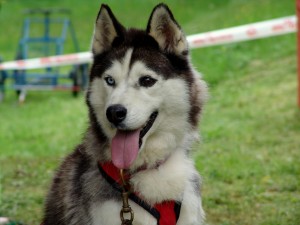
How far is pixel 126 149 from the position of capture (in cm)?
377

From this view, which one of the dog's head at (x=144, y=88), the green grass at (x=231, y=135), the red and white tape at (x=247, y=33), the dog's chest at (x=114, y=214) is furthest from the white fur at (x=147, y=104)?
the red and white tape at (x=247, y=33)

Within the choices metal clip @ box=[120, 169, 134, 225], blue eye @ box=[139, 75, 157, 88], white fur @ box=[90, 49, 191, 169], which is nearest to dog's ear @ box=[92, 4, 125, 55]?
white fur @ box=[90, 49, 191, 169]

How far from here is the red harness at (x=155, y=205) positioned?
3826mm

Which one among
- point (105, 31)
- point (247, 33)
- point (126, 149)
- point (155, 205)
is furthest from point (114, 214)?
point (247, 33)

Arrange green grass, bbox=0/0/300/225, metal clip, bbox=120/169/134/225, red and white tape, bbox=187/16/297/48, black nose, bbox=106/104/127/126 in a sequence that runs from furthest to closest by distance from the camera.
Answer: red and white tape, bbox=187/16/297/48
green grass, bbox=0/0/300/225
metal clip, bbox=120/169/134/225
black nose, bbox=106/104/127/126

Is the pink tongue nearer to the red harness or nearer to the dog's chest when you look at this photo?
the red harness

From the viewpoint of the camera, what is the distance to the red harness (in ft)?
12.6

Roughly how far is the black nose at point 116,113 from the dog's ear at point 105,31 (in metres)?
0.50

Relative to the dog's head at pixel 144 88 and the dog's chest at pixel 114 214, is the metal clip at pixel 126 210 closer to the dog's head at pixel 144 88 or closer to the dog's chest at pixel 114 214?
the dog's chest at pixel 114 214

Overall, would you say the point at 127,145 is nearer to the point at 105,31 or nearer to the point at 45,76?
the point at 105,31

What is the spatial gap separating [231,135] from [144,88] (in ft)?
16.5

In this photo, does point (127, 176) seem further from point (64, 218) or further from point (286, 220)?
point (286, 220)

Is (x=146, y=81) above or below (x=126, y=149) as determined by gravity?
above

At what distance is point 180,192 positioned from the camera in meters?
3.91
